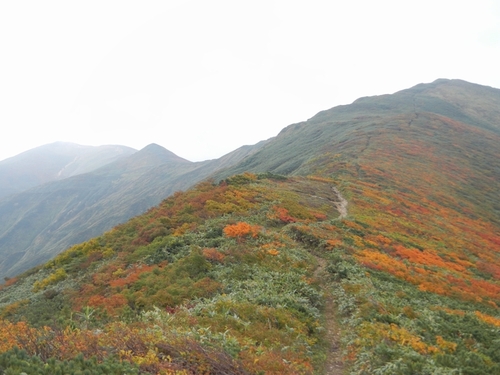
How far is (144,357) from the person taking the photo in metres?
8.84

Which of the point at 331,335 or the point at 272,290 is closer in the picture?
the point at 331,335

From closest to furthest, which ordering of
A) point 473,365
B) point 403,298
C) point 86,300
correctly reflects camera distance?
point 473,365 < point 86,300 < point 403,298

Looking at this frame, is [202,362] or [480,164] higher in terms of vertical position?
[202,362]

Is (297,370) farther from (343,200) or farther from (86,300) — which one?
(343,200)

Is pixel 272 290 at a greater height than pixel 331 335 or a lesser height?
greater

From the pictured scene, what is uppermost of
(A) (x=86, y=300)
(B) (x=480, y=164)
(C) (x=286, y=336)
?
(A) (x=86, y=300)

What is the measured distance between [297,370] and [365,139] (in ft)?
300

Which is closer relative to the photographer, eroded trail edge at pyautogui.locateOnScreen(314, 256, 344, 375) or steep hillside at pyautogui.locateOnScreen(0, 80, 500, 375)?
steep hillside at pyautogui.locateOnScreen(0, 80, 500, 375)

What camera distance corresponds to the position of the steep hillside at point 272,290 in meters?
10.6

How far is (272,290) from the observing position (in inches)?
655

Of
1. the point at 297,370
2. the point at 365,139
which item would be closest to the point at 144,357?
the point at 297,370

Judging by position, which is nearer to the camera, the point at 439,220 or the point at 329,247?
the point at 329,247

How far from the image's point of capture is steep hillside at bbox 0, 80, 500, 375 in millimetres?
10578

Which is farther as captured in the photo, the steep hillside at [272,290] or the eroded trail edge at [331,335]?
the eroded trail edge at [331,335]
